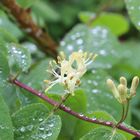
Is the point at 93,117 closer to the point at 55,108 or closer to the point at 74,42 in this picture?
the point at 55,108

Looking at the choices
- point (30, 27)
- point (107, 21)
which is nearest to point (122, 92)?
point (30, 27)

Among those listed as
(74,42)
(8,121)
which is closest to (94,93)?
(74,42)

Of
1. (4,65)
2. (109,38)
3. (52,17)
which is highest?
Answer: (4,65)

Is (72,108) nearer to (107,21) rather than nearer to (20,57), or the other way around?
(20,57)

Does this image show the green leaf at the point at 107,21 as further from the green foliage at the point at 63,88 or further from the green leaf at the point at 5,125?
the green leaf at the point at 5,125

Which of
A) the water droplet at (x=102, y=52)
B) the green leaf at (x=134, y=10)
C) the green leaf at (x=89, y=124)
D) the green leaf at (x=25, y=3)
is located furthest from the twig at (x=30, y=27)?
the green leaf at (x=89, y=124)

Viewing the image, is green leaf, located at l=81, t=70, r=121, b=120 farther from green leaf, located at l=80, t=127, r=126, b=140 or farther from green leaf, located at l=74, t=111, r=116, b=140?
green leaf, located at l=80, t=127, r=126, b=140
